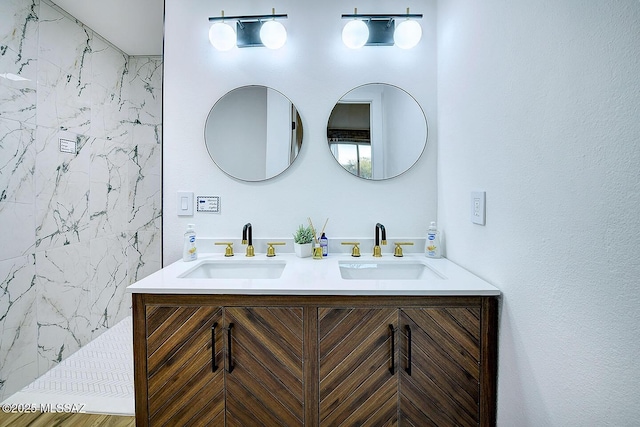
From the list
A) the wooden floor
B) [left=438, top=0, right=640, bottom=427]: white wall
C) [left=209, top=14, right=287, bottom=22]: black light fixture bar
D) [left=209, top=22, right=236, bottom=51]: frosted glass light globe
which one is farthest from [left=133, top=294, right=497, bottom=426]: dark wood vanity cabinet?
[left=209, top=14, right=287, bottom=22]: black light fixture bar

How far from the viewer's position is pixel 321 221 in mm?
1751

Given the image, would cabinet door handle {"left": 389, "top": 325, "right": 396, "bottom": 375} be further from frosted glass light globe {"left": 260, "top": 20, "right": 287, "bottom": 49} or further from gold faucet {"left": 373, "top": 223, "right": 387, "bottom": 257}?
frosted glass light globe {"left": 260, "top": 20, "right": 287, "bottom": 49}

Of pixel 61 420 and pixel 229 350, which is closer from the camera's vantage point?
pixel 229 350

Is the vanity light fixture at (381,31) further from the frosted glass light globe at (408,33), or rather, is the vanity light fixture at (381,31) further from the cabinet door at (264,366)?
the cabinet door at (264,366)

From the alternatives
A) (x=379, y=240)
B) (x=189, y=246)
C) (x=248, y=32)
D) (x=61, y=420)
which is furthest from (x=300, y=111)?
→ (x=61, y=420)

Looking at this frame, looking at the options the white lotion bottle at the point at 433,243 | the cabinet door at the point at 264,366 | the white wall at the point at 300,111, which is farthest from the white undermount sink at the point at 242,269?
the white lotion bottle at the point at 433,243

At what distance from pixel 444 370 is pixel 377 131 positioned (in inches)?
47.7

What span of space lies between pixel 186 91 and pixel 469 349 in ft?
6.21

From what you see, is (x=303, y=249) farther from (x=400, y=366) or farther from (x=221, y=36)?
(x=221, y=36)

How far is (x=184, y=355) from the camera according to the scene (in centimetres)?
115

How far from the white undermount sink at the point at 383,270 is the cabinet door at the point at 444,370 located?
39 centimetres

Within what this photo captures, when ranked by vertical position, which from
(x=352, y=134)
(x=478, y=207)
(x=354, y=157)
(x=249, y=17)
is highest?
(x=249, y=17)

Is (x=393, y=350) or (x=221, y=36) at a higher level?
(x=221, y=36)

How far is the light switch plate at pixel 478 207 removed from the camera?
1215 millimetres
